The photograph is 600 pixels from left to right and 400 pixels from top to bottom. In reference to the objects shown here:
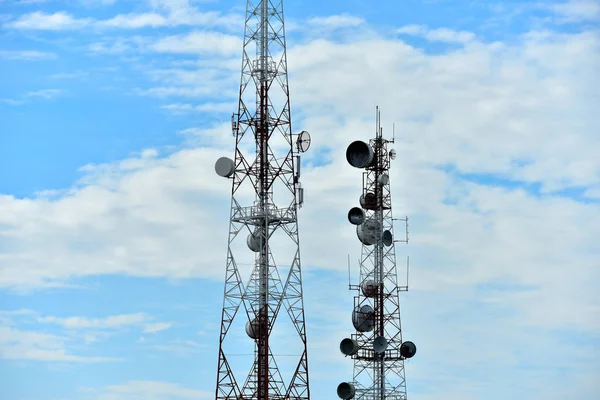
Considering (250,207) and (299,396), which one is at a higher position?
(250,207)

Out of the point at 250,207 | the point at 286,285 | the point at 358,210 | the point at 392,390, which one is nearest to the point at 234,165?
the point at 250,207

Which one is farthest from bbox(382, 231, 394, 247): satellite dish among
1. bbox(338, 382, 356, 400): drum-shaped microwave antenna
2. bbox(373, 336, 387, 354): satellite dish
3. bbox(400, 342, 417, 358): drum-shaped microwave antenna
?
bbox(338, 382, 356, 400): drum-shaped microwave antenna

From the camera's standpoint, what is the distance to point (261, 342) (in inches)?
2761

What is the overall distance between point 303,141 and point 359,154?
7957 mm

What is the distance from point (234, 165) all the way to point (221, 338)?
34.8 ft

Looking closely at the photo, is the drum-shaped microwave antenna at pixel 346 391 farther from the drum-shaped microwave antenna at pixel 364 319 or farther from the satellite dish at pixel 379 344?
the drum-shaped microwave antenna at pixel 364 319

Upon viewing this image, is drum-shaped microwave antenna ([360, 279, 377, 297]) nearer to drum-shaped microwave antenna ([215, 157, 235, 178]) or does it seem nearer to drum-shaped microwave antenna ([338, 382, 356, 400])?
drum-shaped microwave antenna ([338, 382, 356, 400])

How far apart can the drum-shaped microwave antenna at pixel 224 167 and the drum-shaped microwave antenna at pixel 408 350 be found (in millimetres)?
19157

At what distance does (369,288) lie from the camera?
81.8 meters

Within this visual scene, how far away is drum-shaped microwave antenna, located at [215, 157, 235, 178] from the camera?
70938 millimetres

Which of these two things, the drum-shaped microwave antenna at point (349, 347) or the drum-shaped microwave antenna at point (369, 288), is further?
the drum-shaped microwave antenna at point (369, 288)

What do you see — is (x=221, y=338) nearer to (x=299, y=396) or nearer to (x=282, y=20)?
(x=299, y=396)

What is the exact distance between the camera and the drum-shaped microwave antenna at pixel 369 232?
82.0 metres

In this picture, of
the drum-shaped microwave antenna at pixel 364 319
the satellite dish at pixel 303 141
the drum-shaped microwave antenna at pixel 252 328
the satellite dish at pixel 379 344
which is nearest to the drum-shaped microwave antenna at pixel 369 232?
the drum-shaped microwave antenna at pixel 364 319
